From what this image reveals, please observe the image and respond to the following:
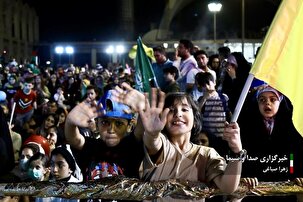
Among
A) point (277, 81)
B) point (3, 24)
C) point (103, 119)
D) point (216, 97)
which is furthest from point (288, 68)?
point (3, 24)

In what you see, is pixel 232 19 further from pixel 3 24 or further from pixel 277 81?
pixel 277 81

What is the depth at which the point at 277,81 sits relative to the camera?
364 centimetres

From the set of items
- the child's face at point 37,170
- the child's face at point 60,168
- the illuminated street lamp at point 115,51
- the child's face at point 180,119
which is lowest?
the child's face at point 37,170

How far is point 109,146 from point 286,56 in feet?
5.41

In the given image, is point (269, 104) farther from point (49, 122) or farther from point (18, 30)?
point (18, 30)

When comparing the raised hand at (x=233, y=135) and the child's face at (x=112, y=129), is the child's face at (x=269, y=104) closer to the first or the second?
the child's face at (x=112, y=129)

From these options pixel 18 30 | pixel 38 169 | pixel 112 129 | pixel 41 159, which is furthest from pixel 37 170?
pixel 18 30

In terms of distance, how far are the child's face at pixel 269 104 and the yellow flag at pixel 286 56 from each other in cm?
186

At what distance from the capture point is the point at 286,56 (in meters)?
3.63

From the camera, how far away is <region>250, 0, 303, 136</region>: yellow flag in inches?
141

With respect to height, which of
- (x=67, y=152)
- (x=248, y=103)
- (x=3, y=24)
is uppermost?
(x=3, y=24)

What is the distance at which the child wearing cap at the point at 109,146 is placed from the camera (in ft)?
14.9

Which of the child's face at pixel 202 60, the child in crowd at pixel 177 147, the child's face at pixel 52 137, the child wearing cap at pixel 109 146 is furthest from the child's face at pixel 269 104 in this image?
the child's face at pixel 202 60

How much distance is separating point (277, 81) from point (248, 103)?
255 centimetres
